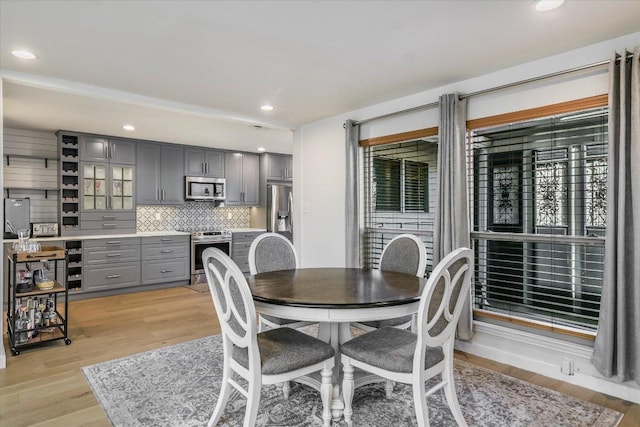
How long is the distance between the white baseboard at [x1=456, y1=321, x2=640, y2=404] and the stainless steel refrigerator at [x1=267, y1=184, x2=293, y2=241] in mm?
4440

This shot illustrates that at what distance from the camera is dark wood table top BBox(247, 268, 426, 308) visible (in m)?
2.03

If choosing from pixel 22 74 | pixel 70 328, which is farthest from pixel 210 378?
pixel 22 74

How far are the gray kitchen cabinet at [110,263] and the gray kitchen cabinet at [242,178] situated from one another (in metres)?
1.88

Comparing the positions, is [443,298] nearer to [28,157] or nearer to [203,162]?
[203,162]

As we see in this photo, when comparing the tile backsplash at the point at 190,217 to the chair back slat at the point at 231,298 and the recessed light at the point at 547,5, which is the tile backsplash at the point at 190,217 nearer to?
the chair back slat at the point at 231,298

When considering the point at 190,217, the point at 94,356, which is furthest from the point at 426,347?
the point at 190,217

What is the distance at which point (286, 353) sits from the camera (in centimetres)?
200

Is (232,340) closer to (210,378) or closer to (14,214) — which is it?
(210,378)

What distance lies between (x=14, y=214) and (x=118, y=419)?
13.7 ft

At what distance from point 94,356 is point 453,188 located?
3311 millimetres

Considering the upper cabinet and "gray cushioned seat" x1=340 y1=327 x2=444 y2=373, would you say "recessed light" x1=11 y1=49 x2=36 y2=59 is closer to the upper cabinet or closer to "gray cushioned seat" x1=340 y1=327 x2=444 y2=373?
"gray cushioned seat" x1=340 y1=327 x2=444 y2=373

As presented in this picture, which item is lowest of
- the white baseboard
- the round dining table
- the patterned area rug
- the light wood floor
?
the light wood floor

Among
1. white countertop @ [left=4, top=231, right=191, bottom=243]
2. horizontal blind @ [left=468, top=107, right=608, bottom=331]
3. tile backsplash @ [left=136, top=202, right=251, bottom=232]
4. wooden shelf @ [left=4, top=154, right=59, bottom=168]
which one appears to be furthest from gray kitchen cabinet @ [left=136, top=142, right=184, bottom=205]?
horizontal blind @ [left=468, top=107, right=608, bottom=331]

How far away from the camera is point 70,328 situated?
3.95 meters
